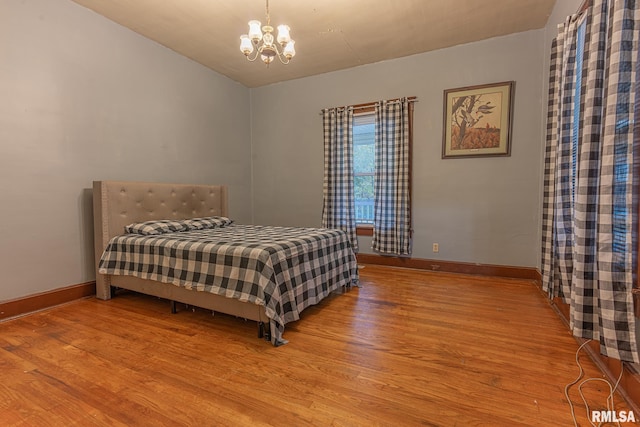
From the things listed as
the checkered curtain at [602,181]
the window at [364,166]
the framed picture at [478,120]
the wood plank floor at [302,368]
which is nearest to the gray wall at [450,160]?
the framed picture at [478,120]

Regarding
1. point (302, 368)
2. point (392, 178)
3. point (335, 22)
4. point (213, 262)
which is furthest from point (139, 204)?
point (392, 178)

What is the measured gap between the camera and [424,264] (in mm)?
3801

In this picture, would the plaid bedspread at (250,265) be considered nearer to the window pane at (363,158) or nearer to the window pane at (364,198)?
the window pane at (364,198)

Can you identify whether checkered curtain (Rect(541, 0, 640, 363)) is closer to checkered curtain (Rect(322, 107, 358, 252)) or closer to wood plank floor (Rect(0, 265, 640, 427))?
wood plank floor (Rect(0, 265, 640, 427))

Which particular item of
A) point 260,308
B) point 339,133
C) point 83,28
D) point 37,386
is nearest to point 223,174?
point 339,133

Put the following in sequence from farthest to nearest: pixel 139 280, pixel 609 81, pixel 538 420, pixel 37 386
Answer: pixel 139 280 < pixel 37 386 < pixel 609 81 < pixel 538 420

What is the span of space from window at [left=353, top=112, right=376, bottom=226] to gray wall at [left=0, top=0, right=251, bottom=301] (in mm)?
2293

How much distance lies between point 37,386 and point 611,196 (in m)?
2.93

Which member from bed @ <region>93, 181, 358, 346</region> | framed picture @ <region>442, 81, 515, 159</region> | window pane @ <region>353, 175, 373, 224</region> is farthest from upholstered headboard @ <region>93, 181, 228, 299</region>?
framed picture @ <region>442, 81, 515, 159</region>

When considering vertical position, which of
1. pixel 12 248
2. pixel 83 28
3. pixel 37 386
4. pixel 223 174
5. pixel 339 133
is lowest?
pixel 37 386

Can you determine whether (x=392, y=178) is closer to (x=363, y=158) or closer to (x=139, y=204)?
(x=363, y=158)

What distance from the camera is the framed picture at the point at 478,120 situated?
132 inches

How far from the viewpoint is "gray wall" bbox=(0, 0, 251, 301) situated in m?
2.35

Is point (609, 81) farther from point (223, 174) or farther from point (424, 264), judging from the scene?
point (223, 174)
